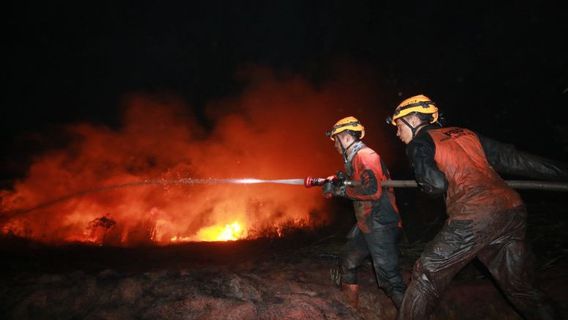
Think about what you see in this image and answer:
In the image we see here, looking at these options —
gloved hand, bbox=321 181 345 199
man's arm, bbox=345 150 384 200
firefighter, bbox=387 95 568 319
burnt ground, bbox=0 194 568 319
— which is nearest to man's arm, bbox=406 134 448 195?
firefighter, bbox=387 95 568 319

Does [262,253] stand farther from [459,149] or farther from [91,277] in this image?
[459,149]

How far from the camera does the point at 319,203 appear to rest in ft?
39.9

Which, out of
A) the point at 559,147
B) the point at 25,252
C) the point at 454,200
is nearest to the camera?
the point at 454,200

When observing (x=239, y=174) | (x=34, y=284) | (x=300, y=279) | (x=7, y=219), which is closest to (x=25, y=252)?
(x=34, y=284)

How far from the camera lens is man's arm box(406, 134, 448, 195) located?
274 cm

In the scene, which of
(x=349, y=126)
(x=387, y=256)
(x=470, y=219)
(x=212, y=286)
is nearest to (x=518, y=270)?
(x=470, y=219)

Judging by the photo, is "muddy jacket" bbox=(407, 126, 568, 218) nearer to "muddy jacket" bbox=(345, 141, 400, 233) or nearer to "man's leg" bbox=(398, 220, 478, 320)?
"man's leg" bbox=(398, 220, 478, 320)

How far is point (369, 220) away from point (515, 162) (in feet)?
5.04

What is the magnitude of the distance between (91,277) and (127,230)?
5.73 metres

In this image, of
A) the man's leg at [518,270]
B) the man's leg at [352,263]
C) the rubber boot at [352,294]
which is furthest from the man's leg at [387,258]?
the man's leg at [518,270]

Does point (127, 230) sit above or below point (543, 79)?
below

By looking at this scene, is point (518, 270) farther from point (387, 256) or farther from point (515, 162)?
point (387, 256)

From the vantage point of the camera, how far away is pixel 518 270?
9.04 feet

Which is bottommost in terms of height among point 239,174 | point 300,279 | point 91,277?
point 300,279
